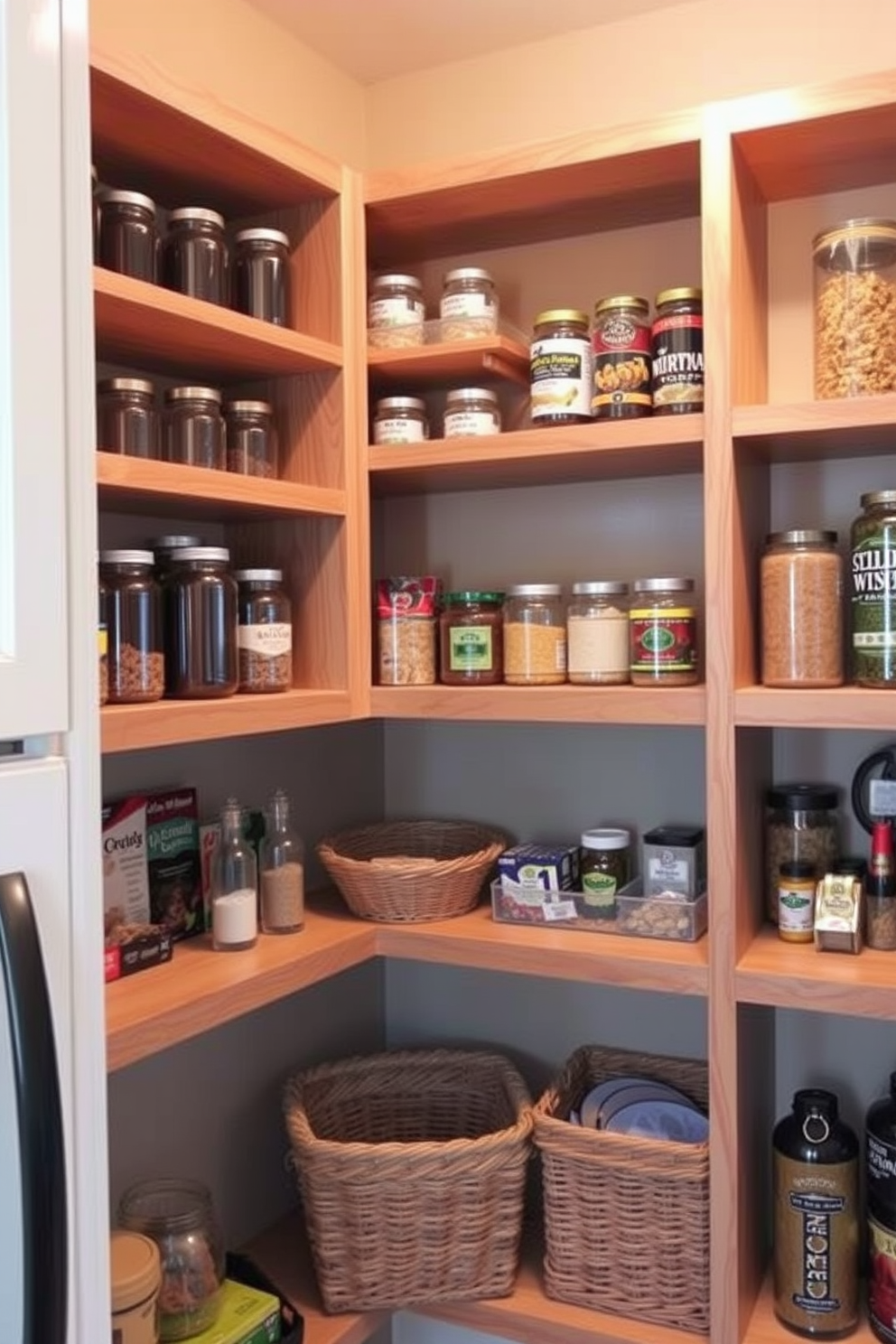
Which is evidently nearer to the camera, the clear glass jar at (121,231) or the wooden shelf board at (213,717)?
the wooden shelf board at (213,717)

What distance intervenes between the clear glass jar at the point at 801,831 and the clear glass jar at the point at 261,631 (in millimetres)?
714

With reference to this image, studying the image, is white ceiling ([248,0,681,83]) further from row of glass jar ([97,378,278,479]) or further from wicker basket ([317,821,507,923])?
wicker basket ([317,821,507,923])

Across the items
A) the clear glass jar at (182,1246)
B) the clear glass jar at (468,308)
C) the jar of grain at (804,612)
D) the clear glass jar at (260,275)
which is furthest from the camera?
the clear glass jar at (468,308)

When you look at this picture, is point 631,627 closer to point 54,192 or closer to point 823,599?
point 823,599

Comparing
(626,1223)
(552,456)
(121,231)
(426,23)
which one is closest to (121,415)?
(121,231)

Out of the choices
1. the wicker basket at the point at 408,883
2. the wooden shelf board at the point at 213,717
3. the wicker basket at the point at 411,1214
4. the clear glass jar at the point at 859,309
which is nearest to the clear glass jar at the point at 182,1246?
the wicker basket at the point at 411,1214

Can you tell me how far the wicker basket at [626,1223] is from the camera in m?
1.52

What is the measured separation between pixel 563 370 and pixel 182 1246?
1.22 meters

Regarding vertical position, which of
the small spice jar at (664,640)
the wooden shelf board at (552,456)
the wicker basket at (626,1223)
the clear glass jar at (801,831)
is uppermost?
the wooden shelf board at (552,456)

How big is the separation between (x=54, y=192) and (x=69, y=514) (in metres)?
0.22

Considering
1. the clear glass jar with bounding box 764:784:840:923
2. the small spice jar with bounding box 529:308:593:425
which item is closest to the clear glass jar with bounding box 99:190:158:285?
the small spice jar with bounding box 529:308:593:425

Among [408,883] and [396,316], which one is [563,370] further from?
[408,883]

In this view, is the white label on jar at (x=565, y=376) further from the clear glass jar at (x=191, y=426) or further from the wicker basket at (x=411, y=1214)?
the wicker basket at (x=411, y=1214)

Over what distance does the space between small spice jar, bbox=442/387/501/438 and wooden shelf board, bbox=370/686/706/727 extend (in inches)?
14.7
